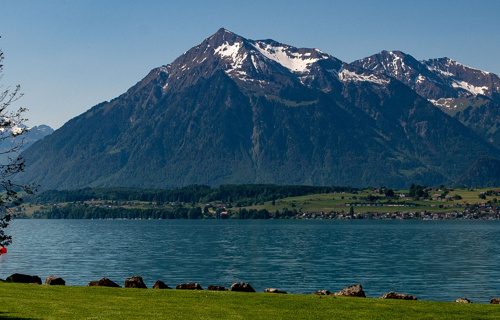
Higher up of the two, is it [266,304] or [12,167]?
[12,167]

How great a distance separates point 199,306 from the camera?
35.9 m

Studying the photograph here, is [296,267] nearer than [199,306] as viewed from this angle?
No

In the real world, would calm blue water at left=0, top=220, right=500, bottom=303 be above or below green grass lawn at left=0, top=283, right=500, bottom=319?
below

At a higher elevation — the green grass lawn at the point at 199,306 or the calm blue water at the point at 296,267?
the green grass lawn at the point at 199,306

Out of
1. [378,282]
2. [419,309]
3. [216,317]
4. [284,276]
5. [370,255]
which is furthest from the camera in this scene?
[370,255]

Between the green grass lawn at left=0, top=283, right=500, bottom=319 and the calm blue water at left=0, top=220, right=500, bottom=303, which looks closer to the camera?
the green grass lawn at left=0, top=283, right=500, bottom=319

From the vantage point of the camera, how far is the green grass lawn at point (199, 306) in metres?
33.2

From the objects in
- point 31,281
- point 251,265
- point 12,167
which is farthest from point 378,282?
point 12,167

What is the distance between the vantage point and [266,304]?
37.3 metres

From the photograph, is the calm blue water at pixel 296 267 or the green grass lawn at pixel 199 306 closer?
the green grass lawn at pixel 199 306

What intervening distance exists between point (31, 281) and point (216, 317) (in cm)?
1870

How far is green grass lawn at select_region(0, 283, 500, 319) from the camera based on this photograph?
33.2 metres

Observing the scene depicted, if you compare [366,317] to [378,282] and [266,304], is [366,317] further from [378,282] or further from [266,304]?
[378,282]

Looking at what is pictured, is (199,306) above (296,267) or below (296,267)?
above
